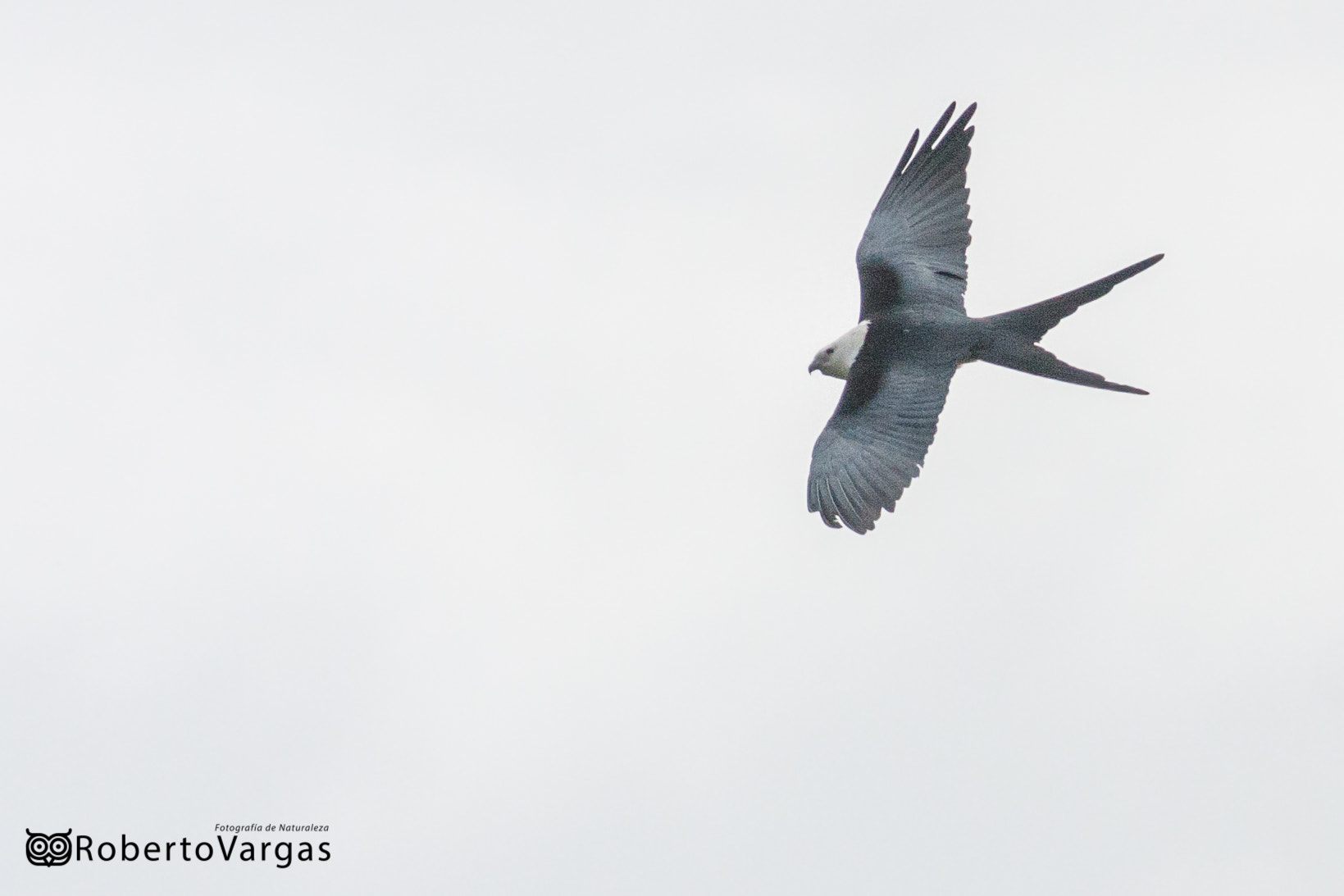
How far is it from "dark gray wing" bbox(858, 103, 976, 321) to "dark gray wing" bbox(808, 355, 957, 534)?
110 centimetres

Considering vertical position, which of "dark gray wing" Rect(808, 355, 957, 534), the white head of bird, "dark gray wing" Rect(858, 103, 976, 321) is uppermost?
"dark gray wing" Rect(858, 103, 976, 321)

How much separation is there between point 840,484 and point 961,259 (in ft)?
9.87

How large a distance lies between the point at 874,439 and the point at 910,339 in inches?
43.5

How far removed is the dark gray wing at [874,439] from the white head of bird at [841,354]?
0.57 meters

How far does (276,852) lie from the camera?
638 inches

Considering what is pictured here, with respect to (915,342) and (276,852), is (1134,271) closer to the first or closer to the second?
(915,342)

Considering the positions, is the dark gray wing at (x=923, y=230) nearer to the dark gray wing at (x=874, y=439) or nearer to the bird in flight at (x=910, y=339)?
the bird in flight at (x=910, y=339)

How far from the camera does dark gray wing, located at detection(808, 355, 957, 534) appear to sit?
14648 mm

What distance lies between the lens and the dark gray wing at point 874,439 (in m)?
14.6

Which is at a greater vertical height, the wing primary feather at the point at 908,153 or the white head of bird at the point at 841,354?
the wing primary feather at the point at 908,153

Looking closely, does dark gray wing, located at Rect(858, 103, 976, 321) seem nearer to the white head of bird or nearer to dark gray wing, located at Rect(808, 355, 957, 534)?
the white head of bird

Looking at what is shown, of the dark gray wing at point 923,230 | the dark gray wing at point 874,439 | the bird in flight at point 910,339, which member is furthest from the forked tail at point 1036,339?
the dark gray wing at point 923,230

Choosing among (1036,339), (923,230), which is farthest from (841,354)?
(1036,339)

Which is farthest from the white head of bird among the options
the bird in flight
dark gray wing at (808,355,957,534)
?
dark gray wing at (808,355,957,534)
